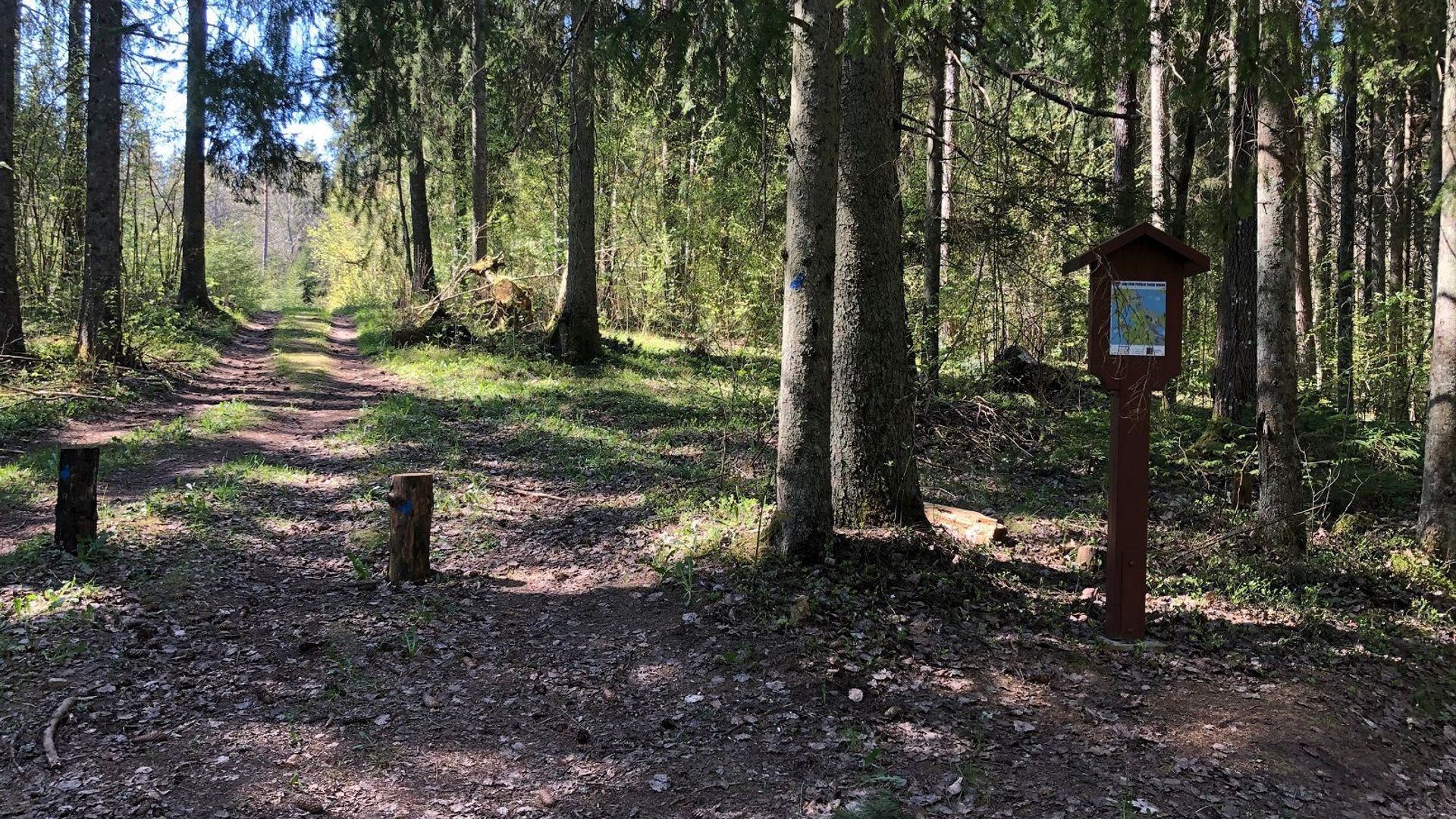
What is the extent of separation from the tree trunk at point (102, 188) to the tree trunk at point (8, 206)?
0.78 meters

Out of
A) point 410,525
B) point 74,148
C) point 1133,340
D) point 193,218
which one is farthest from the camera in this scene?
point 193,218

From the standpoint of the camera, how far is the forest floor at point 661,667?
3.54 meters

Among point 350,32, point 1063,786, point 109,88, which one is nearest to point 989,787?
point 1063,786

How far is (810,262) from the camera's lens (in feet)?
17.1

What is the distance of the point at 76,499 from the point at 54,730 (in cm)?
255

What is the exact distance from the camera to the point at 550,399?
12.8m

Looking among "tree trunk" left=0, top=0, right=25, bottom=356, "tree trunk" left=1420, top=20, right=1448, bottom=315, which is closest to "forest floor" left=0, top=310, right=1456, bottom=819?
"tree trunk" left=1420, top=20, right=1448, bottom=315

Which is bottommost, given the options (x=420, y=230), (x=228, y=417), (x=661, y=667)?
(x=661, y=667)

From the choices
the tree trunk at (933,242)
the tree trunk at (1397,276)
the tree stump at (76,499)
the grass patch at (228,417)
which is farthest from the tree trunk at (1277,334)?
the grass patch at (228,417)

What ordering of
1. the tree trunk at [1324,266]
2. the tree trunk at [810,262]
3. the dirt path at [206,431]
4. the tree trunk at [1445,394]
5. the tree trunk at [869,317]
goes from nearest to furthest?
the tree trunk at [810,262] → the tree trunk at [869,317] → the tree trunk at [1445,394] → the dirt path at [206,431] → the tree trunk at [1324,266]

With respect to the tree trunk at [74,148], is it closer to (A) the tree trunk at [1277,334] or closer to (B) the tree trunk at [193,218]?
(B) the tree trunk at [193,218]

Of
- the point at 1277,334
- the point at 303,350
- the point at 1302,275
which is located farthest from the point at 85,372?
the point at 1302,275

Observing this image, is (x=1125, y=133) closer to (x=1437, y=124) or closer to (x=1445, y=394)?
(x=1437, y=124)

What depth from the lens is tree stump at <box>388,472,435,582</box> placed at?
5.74 metres
